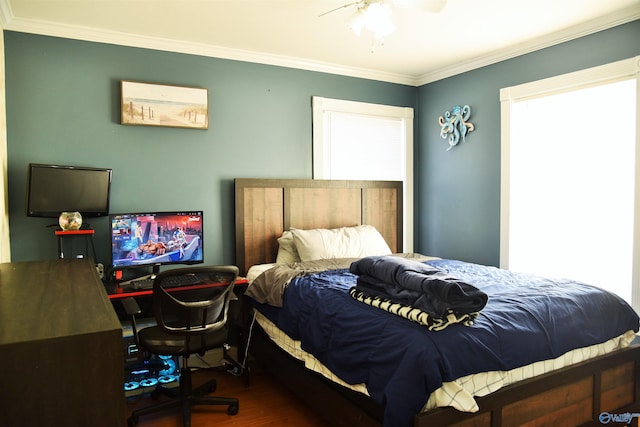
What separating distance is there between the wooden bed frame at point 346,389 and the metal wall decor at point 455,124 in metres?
0.94

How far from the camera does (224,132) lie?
3.73 metres

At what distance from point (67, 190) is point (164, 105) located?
A: 0.94 meters

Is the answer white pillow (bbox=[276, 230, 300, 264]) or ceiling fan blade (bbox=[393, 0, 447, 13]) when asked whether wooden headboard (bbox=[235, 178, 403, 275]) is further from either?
ceiling fan blade (bbox=[393, 0, 447, 13])

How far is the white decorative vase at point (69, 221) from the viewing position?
290cm

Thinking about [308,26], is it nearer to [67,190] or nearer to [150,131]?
[150,131]

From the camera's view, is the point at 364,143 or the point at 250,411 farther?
Answer: the point at 364,143

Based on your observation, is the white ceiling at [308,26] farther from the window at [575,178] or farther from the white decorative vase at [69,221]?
the white decorative vase at [69,221]

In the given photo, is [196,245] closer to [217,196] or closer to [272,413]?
[217,196]

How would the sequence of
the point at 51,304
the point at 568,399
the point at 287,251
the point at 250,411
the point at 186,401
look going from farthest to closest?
the point at 287,251, the point at 250,411, the point at 186,401, the point at 568,399, the point at 51,304

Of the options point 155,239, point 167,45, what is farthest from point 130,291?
point 167,45

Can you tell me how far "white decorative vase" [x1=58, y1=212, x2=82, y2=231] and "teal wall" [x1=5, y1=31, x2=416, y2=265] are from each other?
30cm

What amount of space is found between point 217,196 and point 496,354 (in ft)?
8.17

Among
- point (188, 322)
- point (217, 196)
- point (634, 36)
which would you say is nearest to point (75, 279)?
point (188, 322)

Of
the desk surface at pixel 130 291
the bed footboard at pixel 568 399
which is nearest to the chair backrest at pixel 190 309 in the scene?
the desk surface at pixel 130 291
